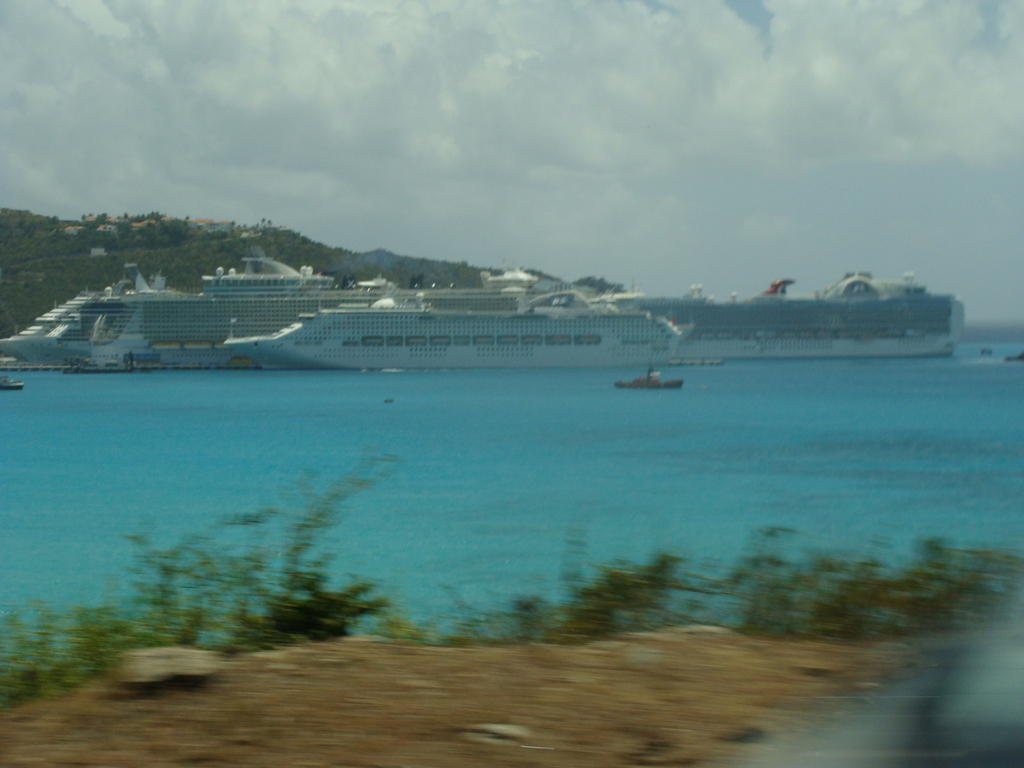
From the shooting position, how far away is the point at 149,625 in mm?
3111

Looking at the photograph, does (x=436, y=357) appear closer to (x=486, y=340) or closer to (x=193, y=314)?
(x=486, y=340)

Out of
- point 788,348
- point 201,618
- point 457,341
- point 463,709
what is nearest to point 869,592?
point 463,709

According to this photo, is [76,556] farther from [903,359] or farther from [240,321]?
[903,359]

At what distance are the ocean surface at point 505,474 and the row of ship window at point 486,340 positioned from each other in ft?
46.5

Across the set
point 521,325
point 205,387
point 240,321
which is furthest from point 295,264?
point 205,387

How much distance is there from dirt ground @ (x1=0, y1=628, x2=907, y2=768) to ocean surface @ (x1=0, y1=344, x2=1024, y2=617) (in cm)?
99

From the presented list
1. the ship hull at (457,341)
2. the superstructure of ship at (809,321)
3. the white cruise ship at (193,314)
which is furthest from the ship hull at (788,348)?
the white cruise ship at (193,314)

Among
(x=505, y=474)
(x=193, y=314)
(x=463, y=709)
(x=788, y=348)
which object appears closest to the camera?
(x=463, y=709)

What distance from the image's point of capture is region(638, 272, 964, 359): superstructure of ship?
6619cm

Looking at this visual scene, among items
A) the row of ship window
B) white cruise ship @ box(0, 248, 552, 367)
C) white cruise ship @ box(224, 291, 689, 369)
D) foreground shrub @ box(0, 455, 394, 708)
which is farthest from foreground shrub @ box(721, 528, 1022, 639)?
white cruise ship @ box(0, 248, 552, 367)

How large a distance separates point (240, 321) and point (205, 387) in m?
17.0

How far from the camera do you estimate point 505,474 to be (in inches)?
646

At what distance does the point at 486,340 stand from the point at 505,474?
1482 inches

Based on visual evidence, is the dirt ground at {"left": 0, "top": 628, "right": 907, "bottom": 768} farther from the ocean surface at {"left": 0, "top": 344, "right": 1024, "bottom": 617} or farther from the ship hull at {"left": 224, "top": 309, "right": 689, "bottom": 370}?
the ship hull at {"left": 224, "top": 309, "right": 689, "bottom": 370}
